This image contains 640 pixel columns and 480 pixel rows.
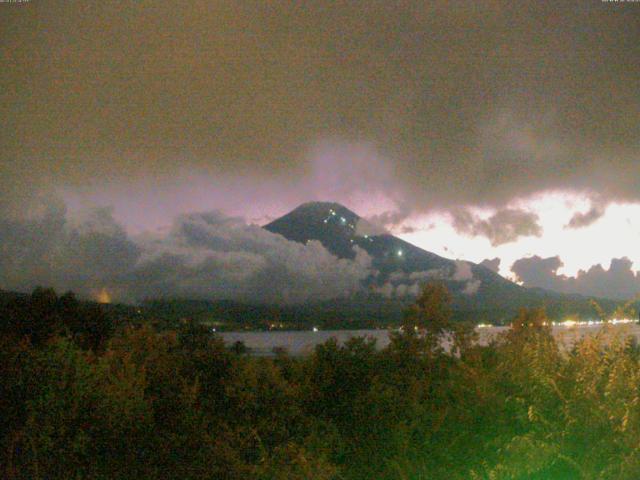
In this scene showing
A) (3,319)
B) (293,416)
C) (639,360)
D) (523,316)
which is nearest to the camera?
(639,360)

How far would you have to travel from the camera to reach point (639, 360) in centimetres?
640

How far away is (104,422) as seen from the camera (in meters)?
9.07

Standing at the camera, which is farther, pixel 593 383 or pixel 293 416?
pixel 293 416

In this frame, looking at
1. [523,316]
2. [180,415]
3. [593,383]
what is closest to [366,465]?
[180,415]

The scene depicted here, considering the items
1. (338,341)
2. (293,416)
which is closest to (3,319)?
(338,341)

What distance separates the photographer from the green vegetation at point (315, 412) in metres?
5.78

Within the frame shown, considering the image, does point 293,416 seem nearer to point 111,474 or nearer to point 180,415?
point 180,415

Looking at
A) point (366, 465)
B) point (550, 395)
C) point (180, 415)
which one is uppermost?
point (550, 395)

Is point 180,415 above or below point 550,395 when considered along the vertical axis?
below

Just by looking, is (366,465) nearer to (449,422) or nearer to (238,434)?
(238,434)

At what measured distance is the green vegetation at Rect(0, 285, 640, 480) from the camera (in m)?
5.78

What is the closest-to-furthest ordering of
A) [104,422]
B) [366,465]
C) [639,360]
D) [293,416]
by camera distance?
[639,360], [104,422], [366,465], [293,416]

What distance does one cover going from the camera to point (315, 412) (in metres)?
13.7

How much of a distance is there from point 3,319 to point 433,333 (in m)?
25.9
